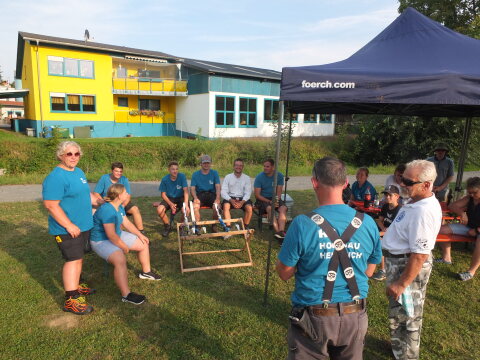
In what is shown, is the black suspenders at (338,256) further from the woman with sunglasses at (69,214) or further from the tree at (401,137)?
the tree at (401,137)

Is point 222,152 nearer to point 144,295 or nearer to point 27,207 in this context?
point 27,207

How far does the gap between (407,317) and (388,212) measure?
8.20 ft

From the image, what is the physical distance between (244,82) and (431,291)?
65.6 feet

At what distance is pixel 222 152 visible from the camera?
14383mm

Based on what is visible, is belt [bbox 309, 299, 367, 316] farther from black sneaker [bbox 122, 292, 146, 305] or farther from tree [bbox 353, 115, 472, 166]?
tree [bbox 353, 115, 472, 166]

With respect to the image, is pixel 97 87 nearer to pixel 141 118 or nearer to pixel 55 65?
pixel 55 65

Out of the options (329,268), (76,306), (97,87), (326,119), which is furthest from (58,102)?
(329,268)

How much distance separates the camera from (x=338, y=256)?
179cm

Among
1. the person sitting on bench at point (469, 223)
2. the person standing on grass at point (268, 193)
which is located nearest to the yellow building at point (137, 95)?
the person standing on grass at point (268, 193)

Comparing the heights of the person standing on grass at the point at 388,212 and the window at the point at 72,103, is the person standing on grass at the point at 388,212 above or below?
below

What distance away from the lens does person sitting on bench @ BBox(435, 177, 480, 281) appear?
4.35 metres

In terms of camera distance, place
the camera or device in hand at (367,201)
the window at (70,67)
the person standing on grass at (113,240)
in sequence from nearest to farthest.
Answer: the person standing on grass at (113,240) → the camera or device in hand at (367,201) → the window at (70,67)

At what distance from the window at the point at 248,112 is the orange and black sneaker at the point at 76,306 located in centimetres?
2008

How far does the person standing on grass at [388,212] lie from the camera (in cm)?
446
